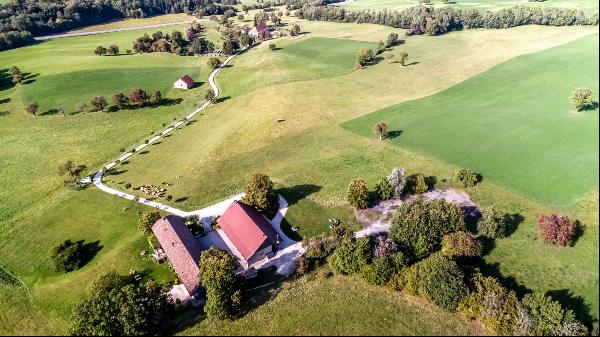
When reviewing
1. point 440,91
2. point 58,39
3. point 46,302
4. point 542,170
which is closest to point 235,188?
point 46,302

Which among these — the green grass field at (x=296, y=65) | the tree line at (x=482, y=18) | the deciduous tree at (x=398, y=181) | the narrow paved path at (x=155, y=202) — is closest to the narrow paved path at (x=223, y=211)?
the narrow paved path at (x=155, y=202)

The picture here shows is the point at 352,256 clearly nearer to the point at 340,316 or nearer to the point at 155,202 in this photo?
the point at 340,316

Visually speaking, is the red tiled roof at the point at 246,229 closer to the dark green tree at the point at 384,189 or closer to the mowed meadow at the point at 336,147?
the mowed meadow at the point at 336,147

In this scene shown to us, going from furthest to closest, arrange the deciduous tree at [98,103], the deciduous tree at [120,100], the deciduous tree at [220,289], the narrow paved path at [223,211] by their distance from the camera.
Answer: the deciduous tree at [120,100]
the deciduous tree at [98,103]
the narrow paved path at [223,211]
the deciduous tree at [220,289]

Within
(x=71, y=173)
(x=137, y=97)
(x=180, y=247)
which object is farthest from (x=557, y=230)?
(x=137, y=97)

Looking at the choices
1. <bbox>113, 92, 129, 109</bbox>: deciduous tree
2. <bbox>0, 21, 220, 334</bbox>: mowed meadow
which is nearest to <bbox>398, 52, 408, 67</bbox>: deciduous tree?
<bbox>0, 21, 220, 334</bbox>: mowed meadow

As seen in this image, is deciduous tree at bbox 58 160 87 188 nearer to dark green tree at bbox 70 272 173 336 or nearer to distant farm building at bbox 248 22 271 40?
dark green tree at bbox 70 272 173 336

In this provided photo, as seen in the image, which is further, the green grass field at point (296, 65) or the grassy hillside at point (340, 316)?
the green grass field at point (296, 65)
